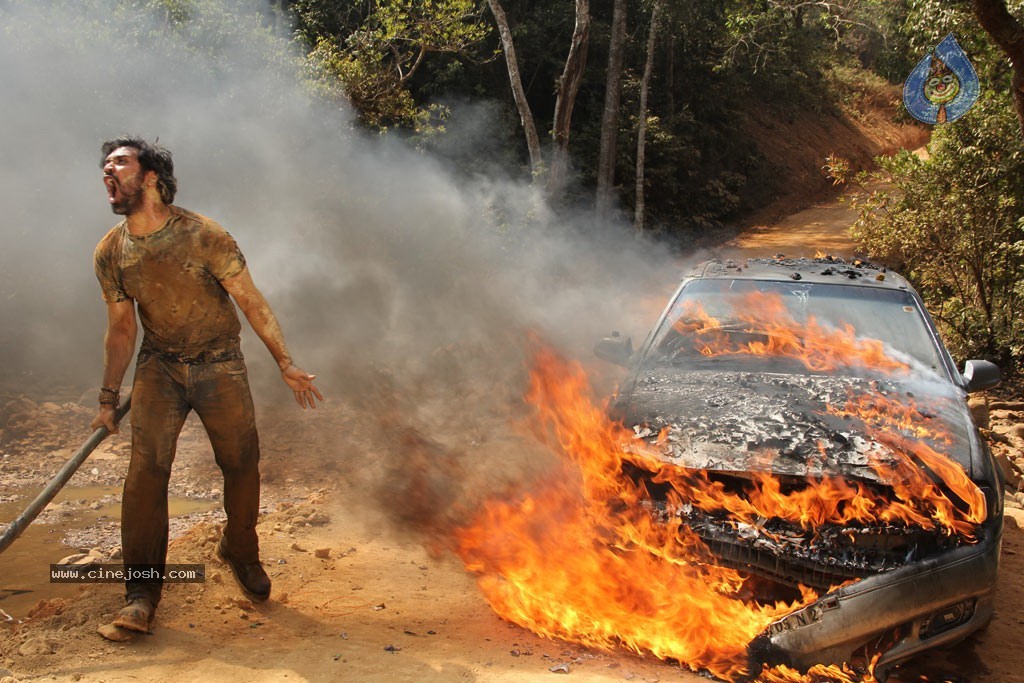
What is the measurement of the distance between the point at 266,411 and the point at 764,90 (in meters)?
21.4

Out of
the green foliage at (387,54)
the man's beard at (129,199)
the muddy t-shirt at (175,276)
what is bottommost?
the muddy t-shirt at (175,276)

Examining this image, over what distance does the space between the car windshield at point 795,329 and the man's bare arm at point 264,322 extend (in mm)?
2120

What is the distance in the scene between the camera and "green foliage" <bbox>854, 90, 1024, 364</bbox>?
10.1 metres

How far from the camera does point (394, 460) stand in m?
6.54

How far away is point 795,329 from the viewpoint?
5.08 meters

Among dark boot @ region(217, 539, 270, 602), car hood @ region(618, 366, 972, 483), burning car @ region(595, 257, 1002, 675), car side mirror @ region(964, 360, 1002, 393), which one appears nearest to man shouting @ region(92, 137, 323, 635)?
dark boot @ region(217, 539, 270, 602)

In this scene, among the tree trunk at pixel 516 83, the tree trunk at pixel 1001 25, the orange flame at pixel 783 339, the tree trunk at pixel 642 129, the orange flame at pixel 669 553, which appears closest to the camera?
the orange flame at pixel 669 553

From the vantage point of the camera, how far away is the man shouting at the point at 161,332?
3705 millimetres

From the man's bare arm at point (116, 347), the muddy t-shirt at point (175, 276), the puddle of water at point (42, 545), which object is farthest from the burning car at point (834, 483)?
the puddle of water at point (42, 545)

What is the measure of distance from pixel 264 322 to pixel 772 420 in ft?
7.94

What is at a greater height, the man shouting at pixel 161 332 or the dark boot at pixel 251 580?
the man shouting at pixel 161 332

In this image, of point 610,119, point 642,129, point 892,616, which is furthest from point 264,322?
point 642,129

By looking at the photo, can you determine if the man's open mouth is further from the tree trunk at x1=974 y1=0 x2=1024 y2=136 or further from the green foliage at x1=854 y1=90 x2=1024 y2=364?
the green foliage at x1=854 y1=90 x2=1024 y2=364

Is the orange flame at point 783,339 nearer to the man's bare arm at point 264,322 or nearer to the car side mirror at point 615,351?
the car side mirror at point 615,351
